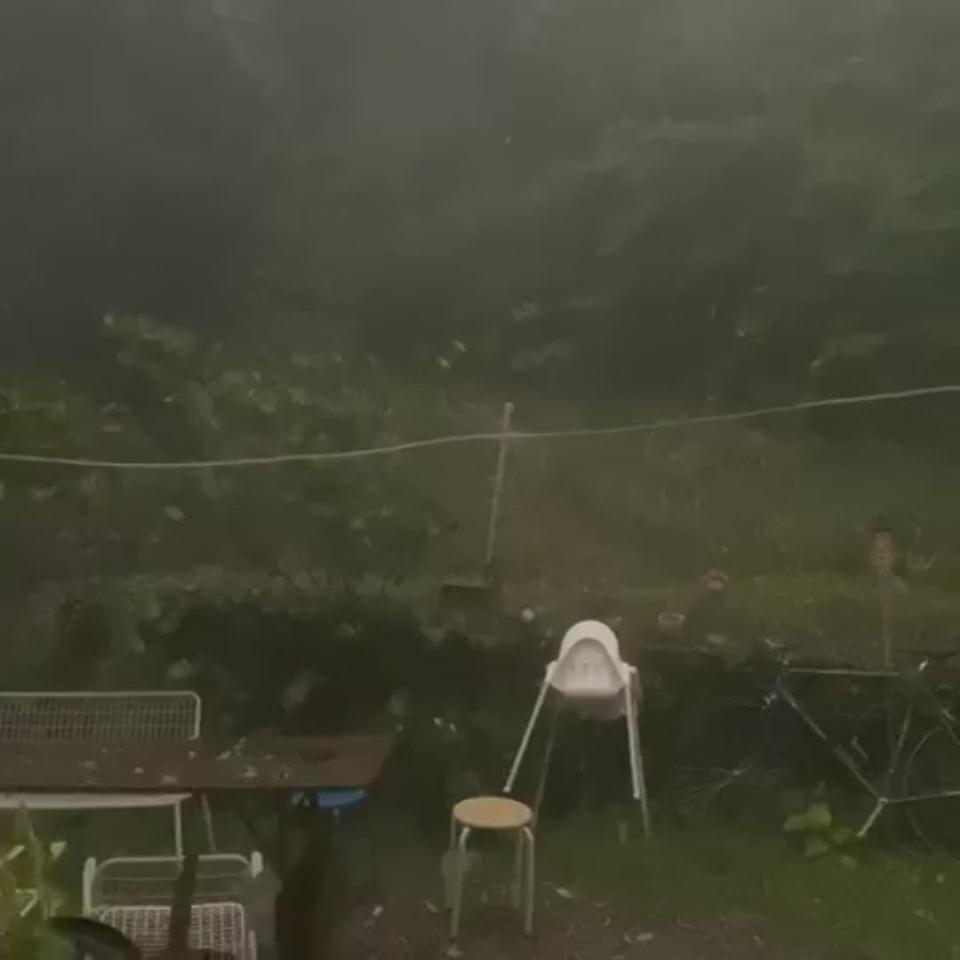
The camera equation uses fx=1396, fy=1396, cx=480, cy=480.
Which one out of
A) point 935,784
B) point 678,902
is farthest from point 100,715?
point 935,784

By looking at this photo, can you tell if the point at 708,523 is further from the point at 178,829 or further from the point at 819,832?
the point at 178,829

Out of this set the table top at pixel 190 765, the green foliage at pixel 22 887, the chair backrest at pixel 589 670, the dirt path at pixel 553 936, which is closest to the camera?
the green foliage at pixel 22 887

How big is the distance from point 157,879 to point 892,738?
1806 mm

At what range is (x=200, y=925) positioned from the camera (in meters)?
3.00

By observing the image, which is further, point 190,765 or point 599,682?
point 599,682

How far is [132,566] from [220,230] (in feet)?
2.86

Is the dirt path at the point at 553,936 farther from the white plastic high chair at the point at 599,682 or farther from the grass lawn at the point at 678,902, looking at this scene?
the white plastic high chair at the point at 599,682

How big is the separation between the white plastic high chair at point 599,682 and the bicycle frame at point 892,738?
1.21 ft

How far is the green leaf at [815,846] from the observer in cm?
338

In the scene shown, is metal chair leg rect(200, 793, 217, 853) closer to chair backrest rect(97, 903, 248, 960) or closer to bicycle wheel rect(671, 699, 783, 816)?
chair backrest rect(97, 903, 248, 960)

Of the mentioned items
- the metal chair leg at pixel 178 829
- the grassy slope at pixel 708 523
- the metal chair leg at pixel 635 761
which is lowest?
the metal chair leg at pixel 178 829

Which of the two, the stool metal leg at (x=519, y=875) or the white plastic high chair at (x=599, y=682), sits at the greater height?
the white plastic high chair at (x=599, y=682)

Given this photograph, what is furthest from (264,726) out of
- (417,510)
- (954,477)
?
(954,477)

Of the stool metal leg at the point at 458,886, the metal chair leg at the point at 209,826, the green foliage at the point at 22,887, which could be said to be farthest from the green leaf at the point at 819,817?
the green foliage at the point at 22,887
